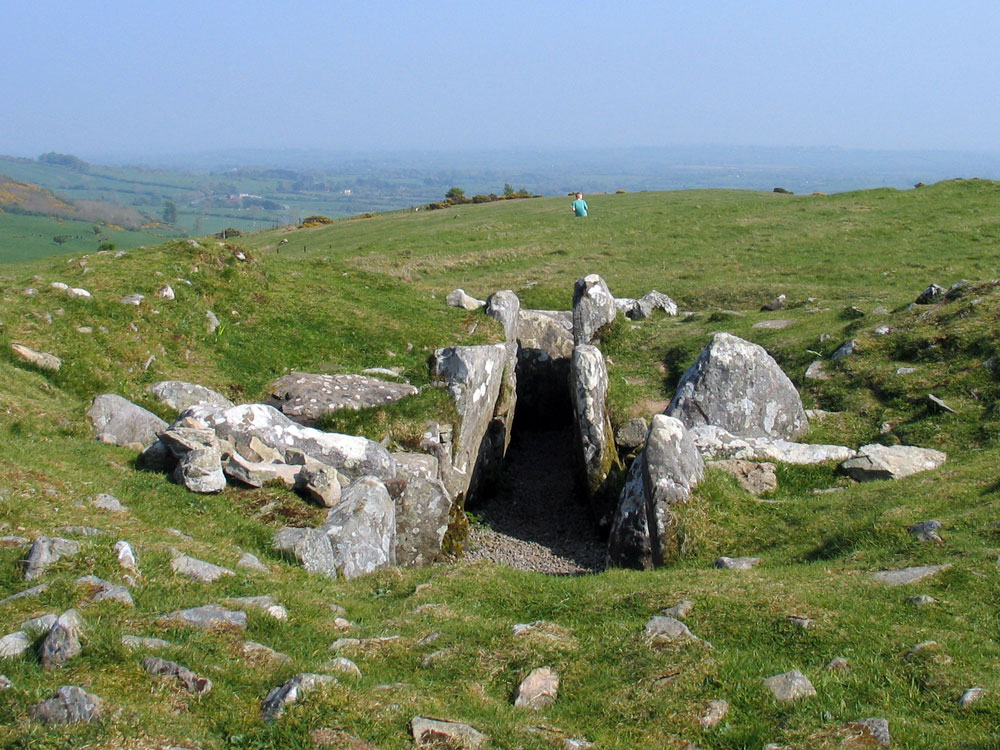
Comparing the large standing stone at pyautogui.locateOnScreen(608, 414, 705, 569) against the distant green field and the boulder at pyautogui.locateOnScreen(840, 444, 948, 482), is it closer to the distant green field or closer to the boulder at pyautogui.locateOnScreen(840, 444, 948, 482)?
the boulder at pyautogui.locateOnScreen(840, 444, 948, 482)

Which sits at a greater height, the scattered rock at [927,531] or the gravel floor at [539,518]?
the scattered rock at [927,531]

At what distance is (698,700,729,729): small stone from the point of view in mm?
7941

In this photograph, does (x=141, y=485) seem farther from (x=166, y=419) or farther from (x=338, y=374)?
(x=338, y=374)

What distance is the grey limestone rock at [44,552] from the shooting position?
9.48 m

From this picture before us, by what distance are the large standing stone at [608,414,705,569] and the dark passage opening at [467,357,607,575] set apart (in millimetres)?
1779

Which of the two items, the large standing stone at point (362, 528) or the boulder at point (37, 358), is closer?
the large standing stone at point (362, 528)

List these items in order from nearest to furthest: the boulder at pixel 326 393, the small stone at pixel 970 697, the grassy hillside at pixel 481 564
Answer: the grassy hillside at pixel 481 564
the small stone at pixel 970 697
the boulder at pixel 326 393

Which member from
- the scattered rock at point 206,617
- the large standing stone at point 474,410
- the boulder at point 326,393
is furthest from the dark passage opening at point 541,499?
the scattered rock at point 206,617

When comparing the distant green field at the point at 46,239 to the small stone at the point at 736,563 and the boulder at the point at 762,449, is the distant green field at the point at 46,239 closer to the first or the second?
the boulder at the point at 762,449

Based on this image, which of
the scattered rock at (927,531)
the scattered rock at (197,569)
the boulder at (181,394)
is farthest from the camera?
the boulder at (181,394)

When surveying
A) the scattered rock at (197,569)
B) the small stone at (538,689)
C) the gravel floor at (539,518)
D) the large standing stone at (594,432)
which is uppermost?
the scattered rock at (197,569)

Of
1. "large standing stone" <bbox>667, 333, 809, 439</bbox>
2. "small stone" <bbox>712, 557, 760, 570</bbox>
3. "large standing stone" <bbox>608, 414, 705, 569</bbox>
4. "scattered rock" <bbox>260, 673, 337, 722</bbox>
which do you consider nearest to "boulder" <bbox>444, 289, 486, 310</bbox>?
"large standing stone" <bbox>667, 333, 809, 439</bbox>

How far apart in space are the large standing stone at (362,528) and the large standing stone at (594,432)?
631 cm

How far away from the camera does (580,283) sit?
101 feet
